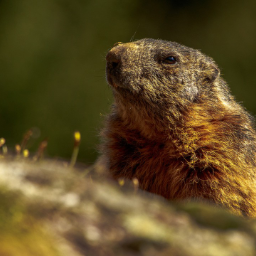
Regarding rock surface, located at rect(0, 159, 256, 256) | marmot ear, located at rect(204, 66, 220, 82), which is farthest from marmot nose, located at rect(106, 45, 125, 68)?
rock surface, located at rect(0, 159, 256, 256)

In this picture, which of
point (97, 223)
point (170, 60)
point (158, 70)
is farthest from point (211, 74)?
point (97, 223)

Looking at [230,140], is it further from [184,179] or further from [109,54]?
[109,54]

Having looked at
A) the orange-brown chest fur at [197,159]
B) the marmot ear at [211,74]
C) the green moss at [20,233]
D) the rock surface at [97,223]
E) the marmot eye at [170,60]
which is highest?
the marmot ear at [211,74]

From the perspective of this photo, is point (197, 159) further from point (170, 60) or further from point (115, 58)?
point (115, 58)

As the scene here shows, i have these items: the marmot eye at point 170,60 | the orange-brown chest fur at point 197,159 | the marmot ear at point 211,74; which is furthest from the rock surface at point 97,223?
the marmot ear at point 211,74

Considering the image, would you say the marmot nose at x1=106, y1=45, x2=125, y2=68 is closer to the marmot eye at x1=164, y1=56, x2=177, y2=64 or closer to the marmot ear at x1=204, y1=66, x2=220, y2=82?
the marmot eye at x1=164, y1=56, x2=177, y2=64

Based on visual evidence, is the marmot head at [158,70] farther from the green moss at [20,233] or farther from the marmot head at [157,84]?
the green moss at [20,233]

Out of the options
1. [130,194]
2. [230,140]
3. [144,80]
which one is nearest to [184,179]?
[230,140]
